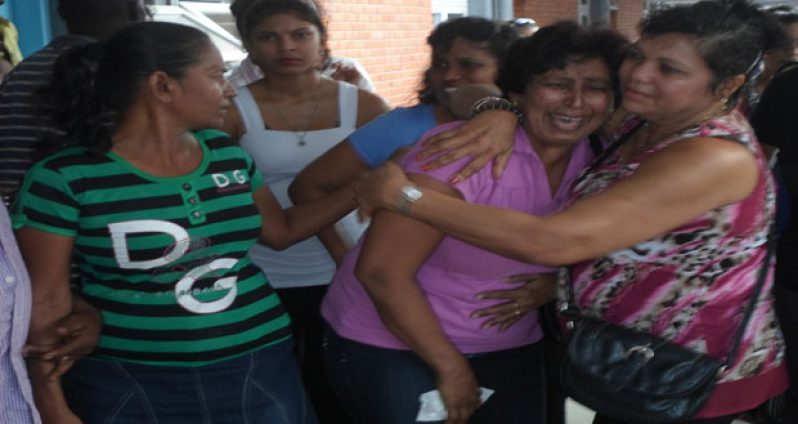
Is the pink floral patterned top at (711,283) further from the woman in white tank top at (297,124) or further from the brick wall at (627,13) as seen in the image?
the brick wall at (627,13)

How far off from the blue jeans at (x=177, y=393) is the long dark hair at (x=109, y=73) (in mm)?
528

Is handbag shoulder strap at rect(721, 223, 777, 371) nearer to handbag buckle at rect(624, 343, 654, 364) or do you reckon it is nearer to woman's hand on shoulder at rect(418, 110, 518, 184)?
handbag buckle at rect(624, 343, 654, 364)

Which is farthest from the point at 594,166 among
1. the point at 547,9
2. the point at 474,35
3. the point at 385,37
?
the point at 547,9

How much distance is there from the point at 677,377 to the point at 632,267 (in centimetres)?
25

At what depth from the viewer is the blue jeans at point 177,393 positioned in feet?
6.00

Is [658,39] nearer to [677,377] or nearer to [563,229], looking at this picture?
[563,229]

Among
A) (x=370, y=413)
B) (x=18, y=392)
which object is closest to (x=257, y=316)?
(x=370, y=413)

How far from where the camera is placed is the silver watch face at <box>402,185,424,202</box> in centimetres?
177

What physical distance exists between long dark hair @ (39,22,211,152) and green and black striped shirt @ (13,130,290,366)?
94mm

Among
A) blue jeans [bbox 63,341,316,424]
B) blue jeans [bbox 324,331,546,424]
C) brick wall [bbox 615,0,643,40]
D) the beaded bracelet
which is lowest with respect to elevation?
brick wall [bbox 615,0,643,40]

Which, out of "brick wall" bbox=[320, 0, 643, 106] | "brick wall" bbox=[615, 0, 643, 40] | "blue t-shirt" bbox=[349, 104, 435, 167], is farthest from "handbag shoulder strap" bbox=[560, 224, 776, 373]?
"brick wall" bbox=[615, 0, 643, 40]

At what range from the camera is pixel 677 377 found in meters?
1.75

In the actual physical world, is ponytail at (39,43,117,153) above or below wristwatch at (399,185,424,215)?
above

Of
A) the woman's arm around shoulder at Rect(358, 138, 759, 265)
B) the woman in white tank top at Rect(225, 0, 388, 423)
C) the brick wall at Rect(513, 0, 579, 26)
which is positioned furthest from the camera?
the brick wall at Rect(513, 0, 579, 26)
